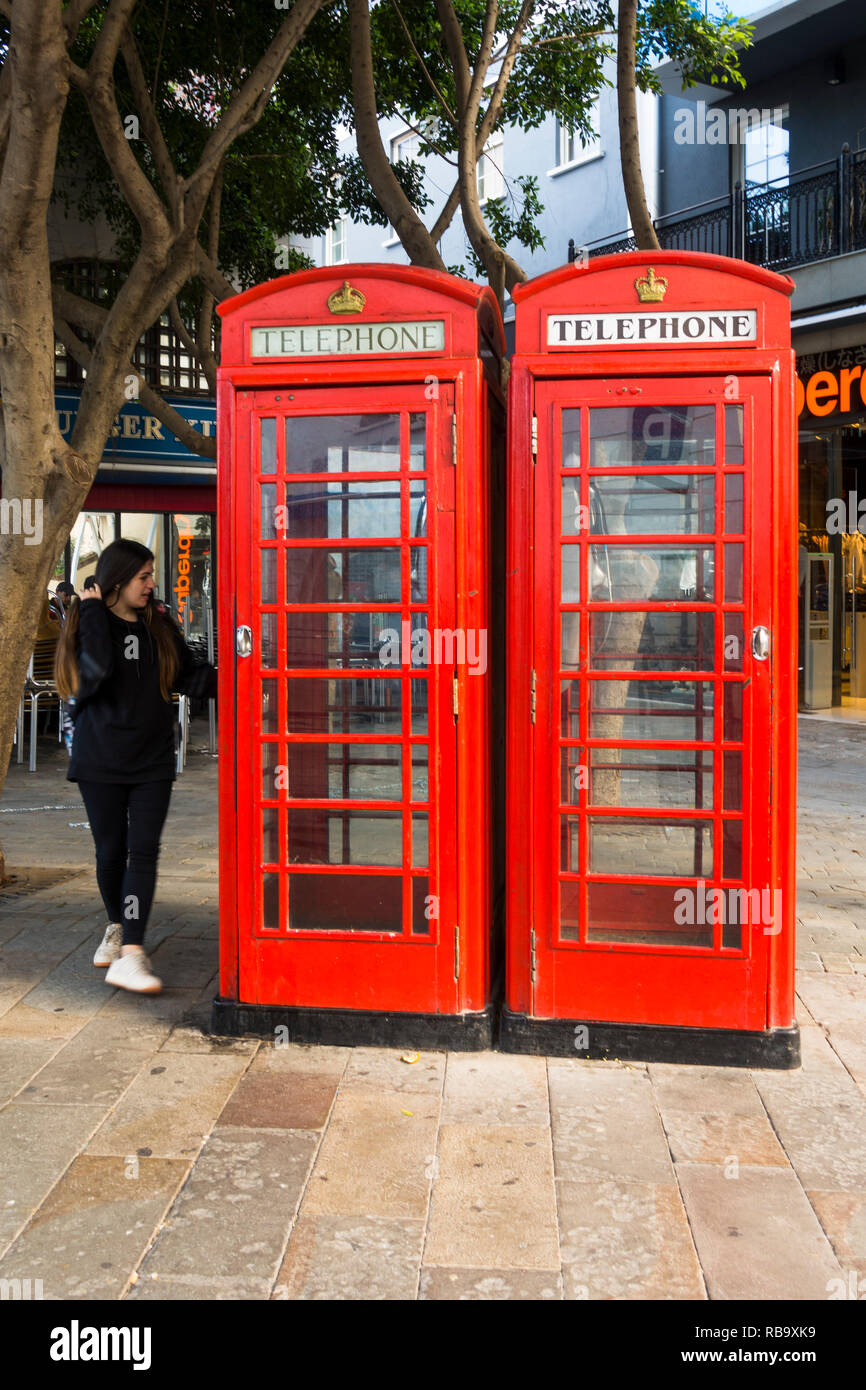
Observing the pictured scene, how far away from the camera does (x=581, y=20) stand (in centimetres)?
1119

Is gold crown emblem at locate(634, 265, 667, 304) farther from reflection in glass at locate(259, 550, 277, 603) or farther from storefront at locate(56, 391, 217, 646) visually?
storefront at locate(56, 391, 217, 646)

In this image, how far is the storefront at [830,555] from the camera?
16375 millimetres

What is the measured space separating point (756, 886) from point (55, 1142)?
2.46m

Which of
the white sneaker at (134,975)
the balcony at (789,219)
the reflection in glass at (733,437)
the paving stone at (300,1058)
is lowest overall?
the paving stone at (300,1058)

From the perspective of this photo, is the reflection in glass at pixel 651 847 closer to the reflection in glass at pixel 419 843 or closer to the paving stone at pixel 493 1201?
the reflection in glass at pixel 419 843

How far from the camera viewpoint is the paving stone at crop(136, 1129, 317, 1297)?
2.93 m

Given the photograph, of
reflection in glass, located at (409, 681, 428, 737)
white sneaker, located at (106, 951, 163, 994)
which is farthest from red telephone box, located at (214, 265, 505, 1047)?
white sneaker, located at (106, 951, 163, 994)

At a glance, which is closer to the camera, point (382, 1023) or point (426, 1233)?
point (426, 1233)

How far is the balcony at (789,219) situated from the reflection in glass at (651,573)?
11.8 meters

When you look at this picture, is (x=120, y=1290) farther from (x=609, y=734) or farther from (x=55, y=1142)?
(x=609, y=734)

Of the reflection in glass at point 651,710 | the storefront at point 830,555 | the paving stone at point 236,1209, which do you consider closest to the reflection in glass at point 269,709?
the reflection in glass at point 651,710

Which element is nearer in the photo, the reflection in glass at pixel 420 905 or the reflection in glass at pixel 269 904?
the reflection in glass at pixel 420 905

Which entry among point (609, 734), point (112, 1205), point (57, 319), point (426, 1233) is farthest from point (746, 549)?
point (57, 319)

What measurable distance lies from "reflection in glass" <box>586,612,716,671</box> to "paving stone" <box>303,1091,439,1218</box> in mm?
1651
